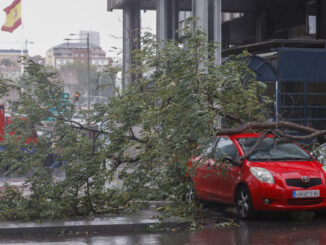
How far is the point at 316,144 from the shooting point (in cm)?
1169

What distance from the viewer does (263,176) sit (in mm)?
10062

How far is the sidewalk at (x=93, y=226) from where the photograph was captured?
29.7ft

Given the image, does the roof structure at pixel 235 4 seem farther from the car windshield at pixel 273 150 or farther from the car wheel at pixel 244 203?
the car wheel at pixel 244 203

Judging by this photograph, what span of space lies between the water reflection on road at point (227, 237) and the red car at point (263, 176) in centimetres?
42

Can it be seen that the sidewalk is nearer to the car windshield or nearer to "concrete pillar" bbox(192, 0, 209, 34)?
the car windshield

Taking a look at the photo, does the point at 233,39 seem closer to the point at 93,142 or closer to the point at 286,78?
the point at 286,78

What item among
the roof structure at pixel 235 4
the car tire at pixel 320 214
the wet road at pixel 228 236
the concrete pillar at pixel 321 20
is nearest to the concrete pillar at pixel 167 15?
the roof structure at pixel 235 4

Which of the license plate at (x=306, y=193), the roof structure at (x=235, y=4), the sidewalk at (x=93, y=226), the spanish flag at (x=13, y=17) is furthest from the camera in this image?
the spanish flag at (x=13, y=17)

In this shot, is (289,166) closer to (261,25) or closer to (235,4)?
(235,4)

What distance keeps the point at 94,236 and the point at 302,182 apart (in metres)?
3.65

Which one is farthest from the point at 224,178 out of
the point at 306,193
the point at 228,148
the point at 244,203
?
the point at 306,193

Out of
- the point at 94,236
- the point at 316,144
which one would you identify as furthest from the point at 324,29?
the point at 94,236

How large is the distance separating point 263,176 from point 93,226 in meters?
3.02

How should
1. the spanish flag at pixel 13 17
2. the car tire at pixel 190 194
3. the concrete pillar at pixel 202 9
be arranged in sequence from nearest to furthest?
1. the car tire at pixel 190 194
2. the concrete pillar at pixel 202 9
3. the spanish flag at pixel 13 17
